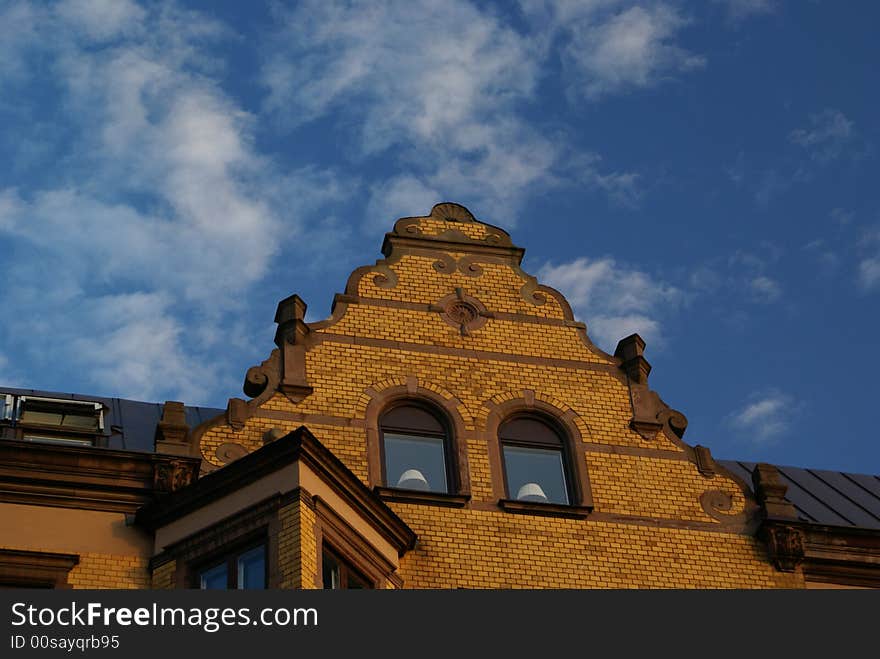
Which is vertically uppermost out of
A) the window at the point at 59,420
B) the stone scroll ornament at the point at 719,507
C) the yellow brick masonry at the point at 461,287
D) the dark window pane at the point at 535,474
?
the yellow brick masonry at the point at 461,287

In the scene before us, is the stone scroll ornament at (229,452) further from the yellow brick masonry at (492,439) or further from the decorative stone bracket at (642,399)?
the decorative stone bracket at (642,399)

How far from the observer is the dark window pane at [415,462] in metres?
24.5

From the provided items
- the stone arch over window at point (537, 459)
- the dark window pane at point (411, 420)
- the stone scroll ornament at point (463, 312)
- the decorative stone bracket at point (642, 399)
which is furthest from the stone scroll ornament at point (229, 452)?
the decorative stone bracket at point (642, 399)

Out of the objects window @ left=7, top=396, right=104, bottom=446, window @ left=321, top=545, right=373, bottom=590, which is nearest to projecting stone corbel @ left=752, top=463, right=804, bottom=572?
window @ left=321, top=545, right=373, bottom=590

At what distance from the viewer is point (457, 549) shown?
23641mm

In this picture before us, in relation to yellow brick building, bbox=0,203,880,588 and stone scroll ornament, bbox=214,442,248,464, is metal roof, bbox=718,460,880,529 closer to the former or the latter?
yellow brick building, bbox=0,203,880,588

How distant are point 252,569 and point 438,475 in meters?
3.56

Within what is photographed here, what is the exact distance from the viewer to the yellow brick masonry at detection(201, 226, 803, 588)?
23.8 meters

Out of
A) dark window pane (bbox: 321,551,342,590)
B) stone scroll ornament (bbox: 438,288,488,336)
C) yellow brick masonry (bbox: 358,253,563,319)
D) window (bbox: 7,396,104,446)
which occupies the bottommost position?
dark window pane (bbox: 321,551,342,590)

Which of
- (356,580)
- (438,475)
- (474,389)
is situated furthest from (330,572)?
(474,389)

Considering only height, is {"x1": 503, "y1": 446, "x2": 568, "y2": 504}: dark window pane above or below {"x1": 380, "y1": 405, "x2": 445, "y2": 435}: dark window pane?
below

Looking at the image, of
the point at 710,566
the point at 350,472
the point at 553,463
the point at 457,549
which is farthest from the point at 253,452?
the point at 710,566

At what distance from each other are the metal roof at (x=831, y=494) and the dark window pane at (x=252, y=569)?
9.29m

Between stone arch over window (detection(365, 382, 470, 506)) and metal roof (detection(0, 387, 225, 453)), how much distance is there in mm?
3210
